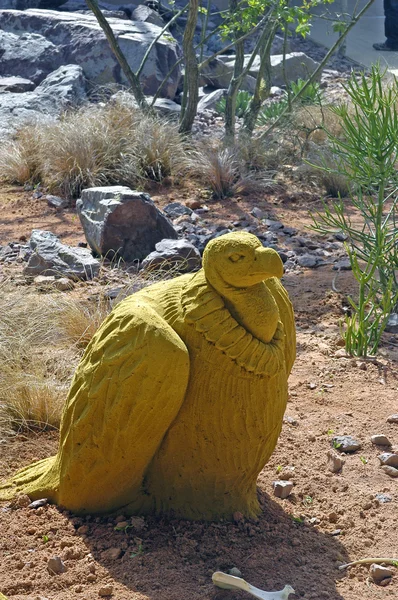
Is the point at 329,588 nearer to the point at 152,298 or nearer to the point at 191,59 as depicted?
the point at 152,298

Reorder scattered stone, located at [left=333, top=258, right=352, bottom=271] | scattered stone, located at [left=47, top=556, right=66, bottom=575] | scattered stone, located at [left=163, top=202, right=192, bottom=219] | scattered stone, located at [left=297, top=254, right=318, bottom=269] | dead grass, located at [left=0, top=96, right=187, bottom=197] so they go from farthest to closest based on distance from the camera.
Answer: dead grass, located at [left=0, top=96, right=187, bottom=197]
scattered stone, located at [left=163, top=202, right=192, bottom=219]
scattered stone, located at [left=297, top=254, right=318, bottom=269]
scattered stone, located at [left=333, top=258, right=352, bottom=271]
scattered stone, located at [left=47, top=556, right=66, bottom=575]

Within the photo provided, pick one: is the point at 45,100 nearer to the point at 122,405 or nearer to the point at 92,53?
the point at 92,53

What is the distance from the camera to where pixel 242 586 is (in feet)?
7.59

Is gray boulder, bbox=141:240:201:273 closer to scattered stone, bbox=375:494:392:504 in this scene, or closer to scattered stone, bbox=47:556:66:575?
scattered stone, bbox=375:494:392:504

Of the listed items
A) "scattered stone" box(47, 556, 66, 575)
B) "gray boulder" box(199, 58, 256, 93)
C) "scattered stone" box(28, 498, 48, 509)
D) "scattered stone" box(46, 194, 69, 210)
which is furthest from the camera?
"gray boulder" box(199, 58, 256, 93)

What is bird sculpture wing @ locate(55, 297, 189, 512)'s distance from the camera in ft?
7.98

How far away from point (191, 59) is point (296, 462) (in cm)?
714

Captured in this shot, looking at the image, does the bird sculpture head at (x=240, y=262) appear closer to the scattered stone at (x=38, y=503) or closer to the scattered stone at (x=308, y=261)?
the scattered stone at (x=38, y=503)

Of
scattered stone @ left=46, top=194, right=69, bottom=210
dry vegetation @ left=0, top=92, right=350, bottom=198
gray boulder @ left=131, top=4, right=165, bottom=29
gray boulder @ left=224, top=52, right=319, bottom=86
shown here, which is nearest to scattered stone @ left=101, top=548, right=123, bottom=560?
scattered stone @ left=46, top=194, right=69, bottom=210

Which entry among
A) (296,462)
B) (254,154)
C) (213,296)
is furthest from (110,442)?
(254,154)

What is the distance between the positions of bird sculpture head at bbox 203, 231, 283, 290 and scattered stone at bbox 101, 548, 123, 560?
959mm

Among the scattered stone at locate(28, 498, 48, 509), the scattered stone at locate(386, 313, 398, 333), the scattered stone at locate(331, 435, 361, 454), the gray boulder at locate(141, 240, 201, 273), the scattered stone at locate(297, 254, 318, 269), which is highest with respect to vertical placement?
the scattered stone at locate(28, 498, 48, 509)

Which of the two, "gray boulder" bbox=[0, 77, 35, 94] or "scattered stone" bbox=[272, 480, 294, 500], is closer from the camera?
"scattered stone" bbox=[272, 480, 294, 500]

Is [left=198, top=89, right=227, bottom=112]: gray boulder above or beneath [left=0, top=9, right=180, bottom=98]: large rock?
beneath
